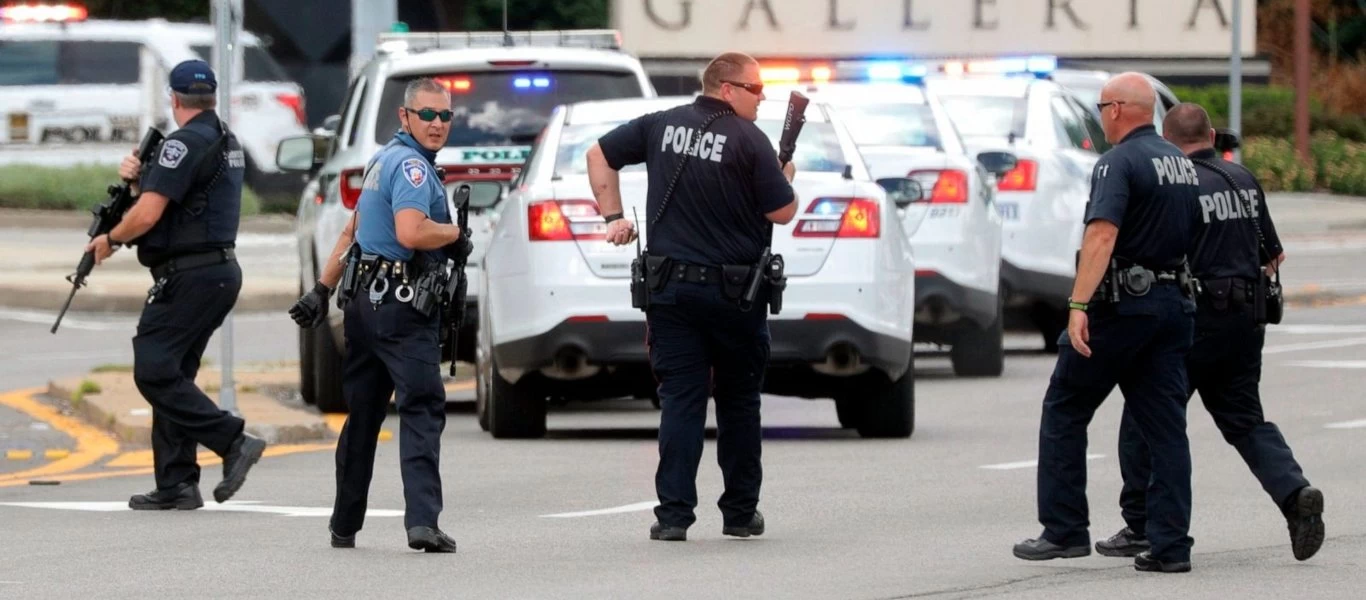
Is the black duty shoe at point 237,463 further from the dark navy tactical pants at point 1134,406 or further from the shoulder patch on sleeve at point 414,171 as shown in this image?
the dark navy tactical pants at point 1134,406

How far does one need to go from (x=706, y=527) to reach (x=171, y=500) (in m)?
2.05

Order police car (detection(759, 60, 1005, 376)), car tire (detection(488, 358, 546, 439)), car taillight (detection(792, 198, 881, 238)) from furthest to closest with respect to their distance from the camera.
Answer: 1. police car (detection(759, 60, 1005, 376))
2. car tire (detection(488, 358, 546, 439))
3. car taillight (detection(792, 198, 881, 238))

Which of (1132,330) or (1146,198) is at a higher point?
(1146,198)

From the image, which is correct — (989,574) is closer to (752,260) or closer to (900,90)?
(752,260)

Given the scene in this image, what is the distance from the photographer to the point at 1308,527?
29.1 feet

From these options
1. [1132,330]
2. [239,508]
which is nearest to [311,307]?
[239,508]

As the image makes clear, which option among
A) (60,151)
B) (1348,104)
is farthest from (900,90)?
(1348,104)

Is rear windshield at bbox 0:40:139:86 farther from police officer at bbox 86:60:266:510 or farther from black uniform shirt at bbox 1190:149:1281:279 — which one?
black uniform shirt at bbox 1190:149:1281:279

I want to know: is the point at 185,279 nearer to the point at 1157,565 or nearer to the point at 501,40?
the point at 1157,565

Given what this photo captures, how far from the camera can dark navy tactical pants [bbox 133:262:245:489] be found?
10.6 metres

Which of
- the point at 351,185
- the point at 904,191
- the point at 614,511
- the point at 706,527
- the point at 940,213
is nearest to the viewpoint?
the point at 706,527

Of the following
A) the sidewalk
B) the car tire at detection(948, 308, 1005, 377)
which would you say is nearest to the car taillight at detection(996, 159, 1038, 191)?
the car tire at detection(948, 308, 1005, 377)

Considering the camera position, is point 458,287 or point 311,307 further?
point 311,307

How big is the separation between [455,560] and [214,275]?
2.20 metres
